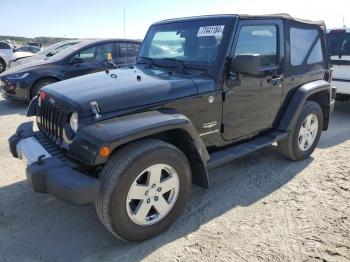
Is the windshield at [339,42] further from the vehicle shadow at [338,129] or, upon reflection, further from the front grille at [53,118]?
the front grille at [53,118]

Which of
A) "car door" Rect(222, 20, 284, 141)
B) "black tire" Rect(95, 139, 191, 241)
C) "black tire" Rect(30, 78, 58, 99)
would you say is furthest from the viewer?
"black tire" Rect(30, 78, 58, 99)

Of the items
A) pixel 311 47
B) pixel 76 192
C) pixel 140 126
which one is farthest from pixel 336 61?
pixel 76 192

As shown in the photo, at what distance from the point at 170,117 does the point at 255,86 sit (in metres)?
1.41

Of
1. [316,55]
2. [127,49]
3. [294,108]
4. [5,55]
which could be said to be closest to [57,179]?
A: [294,108]

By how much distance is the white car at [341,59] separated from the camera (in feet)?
24.2

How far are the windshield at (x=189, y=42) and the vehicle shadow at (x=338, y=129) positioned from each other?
9.54ft

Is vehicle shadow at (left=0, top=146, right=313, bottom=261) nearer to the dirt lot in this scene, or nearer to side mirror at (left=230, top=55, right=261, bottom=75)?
the dirt lot

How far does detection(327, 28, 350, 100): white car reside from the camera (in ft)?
24.2

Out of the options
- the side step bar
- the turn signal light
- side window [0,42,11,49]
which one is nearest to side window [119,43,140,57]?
the side step bar

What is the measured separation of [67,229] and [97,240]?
0.36m

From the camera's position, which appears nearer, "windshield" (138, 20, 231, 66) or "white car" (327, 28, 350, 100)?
"windshield" (138, 20, 231, 66)

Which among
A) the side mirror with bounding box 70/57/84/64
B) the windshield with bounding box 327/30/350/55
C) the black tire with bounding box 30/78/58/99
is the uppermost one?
the windshield with bounding box 327/30/350/55

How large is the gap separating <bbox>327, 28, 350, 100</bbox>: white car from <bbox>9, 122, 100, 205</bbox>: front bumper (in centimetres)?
623

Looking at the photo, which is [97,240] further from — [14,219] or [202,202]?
[202,202]
